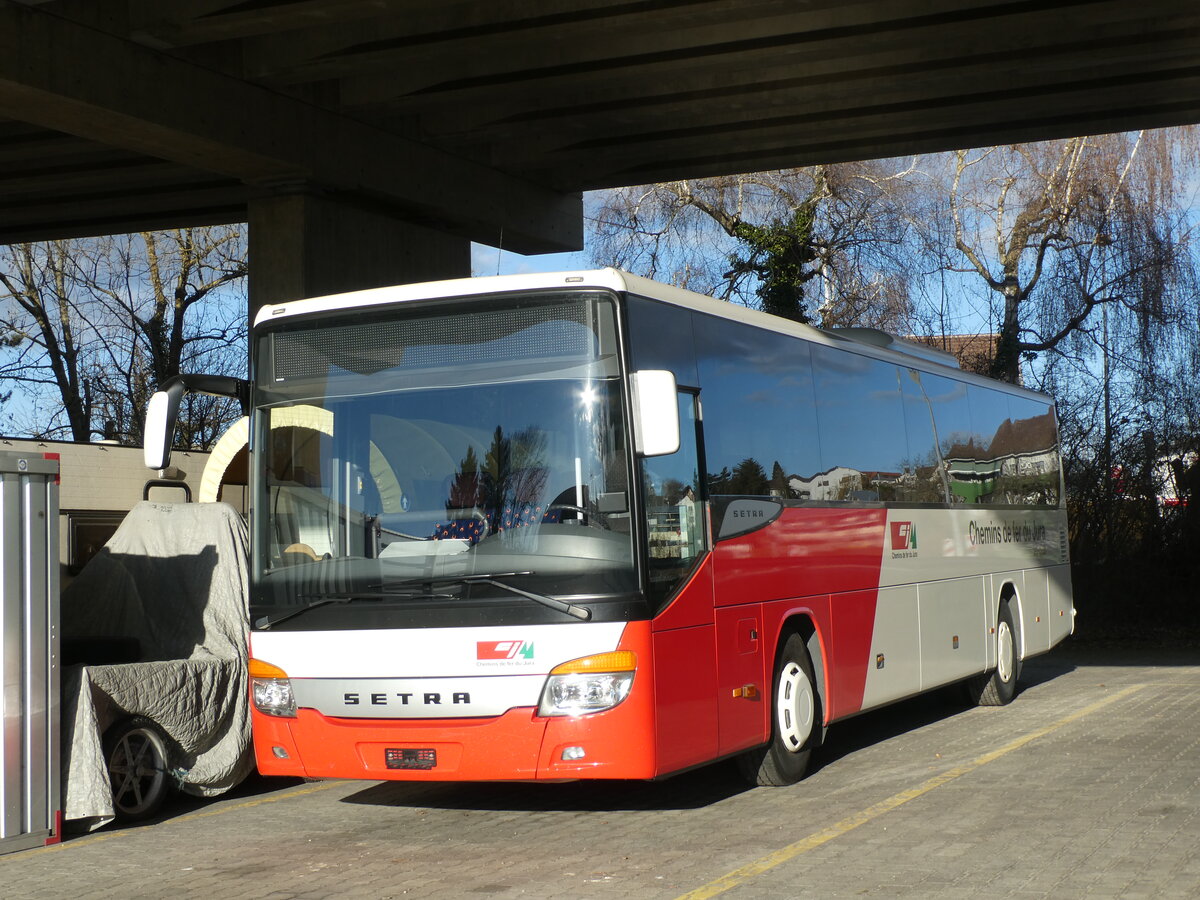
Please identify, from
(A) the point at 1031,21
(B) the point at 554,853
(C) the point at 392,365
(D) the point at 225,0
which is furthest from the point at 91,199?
(B) the point at 554,853

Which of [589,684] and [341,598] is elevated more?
[341,598]

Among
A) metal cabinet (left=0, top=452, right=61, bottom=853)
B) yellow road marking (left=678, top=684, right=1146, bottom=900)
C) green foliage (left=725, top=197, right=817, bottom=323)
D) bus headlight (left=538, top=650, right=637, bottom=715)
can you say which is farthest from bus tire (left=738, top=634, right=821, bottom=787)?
green foliage (left=725, top=197, right=817, bottom=323)

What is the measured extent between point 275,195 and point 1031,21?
8826 mm

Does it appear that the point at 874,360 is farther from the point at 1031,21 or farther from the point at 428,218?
the point at 428,218

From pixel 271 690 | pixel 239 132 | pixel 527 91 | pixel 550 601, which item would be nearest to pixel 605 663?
pixel 550 601

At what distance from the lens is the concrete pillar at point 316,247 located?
17.9m

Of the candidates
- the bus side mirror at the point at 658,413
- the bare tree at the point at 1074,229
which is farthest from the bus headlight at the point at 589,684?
the bare tree at the point at 1074,229

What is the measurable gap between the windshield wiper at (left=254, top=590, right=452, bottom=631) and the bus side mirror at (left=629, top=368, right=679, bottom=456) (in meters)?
1.36

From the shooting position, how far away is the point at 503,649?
25.5 feet

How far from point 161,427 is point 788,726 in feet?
14.1

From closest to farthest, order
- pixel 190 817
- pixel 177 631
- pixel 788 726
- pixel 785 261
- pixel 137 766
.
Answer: pixel 137 766, pixel 190 817, pixel 788 726, pixel 177 631, pixel 785 261

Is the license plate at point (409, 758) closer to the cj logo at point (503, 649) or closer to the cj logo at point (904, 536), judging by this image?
the cj logo at point (503, 649)

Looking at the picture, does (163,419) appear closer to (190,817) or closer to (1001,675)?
(190,817)

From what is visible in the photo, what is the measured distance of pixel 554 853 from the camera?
7590mm
